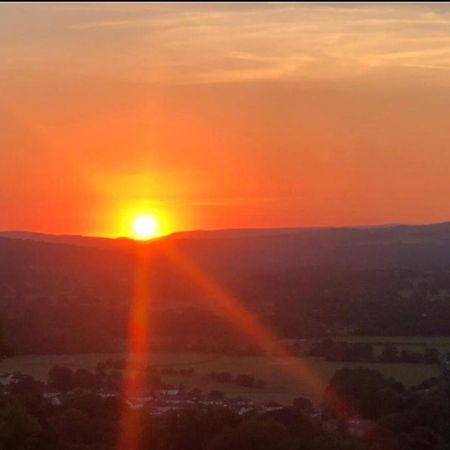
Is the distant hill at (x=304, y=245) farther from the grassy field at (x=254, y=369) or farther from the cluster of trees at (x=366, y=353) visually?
the grassy field at (x=254, y=369)

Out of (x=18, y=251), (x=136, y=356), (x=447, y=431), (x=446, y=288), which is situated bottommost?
(x=447, y=431)

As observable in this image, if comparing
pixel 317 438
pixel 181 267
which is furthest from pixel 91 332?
pixel 181 267

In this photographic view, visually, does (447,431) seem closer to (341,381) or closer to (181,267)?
(341,381)

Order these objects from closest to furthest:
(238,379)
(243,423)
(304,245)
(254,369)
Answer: (243,423)
(238,379)
(254,369)
(304,245)

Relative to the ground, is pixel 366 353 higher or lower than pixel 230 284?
lower

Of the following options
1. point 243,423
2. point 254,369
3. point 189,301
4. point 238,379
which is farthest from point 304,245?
point 243,423

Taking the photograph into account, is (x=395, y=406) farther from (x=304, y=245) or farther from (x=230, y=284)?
(x=304, y=245)

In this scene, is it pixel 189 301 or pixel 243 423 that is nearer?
pixel 243 423
